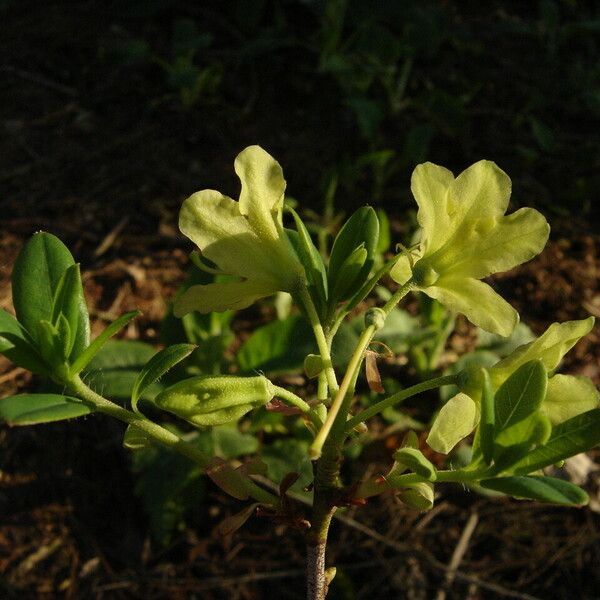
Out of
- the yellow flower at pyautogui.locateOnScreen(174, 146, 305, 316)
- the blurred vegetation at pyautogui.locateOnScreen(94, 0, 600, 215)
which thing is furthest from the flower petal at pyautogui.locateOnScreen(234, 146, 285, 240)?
the blurred vegetation at pyautogui.locateOnScreen(94, 0, 600, 215)

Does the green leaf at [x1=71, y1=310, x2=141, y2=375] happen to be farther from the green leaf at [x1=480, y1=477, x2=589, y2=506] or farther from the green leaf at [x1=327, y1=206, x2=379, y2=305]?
the green leaf at [x1=480, y1=477, x2=589, y2=506]

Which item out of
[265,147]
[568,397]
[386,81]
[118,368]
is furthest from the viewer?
[386,81]

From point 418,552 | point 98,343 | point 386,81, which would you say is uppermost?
point 98,343

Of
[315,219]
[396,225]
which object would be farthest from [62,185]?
[396,225]

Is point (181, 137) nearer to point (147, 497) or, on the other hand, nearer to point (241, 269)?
point (147, 497)

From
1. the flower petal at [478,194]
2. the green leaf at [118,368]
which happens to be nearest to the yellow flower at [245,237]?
the flower petal at [478,194]

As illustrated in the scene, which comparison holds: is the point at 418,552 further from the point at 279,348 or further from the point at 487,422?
the point at 487,422

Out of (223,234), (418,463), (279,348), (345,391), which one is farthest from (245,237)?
(279,348)
